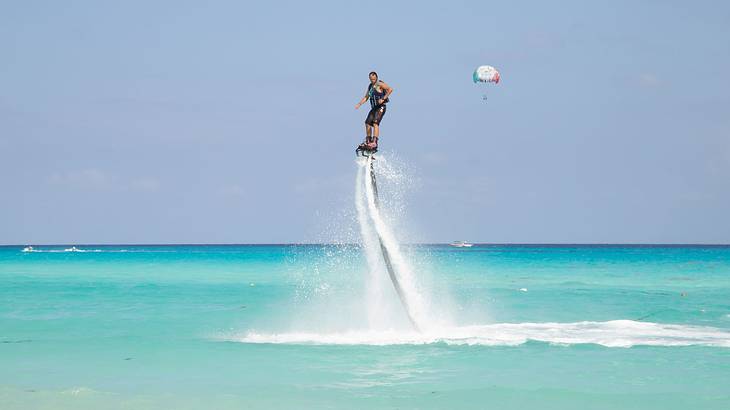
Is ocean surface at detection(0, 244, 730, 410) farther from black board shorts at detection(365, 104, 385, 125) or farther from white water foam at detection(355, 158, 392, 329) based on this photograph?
black board shorts at detection(365, 104, 385, 125)

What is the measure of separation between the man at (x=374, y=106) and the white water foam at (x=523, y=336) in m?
6.80

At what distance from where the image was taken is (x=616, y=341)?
25.3 meters

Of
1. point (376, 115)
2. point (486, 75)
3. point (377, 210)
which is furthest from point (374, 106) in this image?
point (486, 75)

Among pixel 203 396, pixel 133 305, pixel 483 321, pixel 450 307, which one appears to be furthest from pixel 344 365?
pixel 133 305

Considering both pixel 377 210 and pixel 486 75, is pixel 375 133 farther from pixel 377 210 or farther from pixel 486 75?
pixel 486 75

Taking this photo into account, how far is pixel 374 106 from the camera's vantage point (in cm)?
2002

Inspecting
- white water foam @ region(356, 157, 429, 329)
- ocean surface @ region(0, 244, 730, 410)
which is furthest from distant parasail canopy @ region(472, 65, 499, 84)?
white water foam @ region(356, 157, 429, 329)

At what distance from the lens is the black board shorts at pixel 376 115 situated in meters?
A: 20.0

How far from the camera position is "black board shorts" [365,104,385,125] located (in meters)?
20.0

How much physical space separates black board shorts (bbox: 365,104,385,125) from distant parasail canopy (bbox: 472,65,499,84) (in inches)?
922

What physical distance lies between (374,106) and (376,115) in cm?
21

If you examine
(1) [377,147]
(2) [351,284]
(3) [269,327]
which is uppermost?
(1) [377,147]

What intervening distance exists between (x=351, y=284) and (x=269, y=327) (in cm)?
2634

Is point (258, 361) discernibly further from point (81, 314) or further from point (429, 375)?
point (81, 314)
